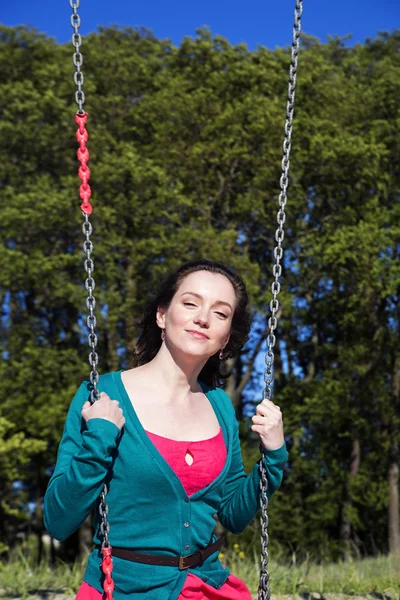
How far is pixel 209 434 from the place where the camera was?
2633 mm

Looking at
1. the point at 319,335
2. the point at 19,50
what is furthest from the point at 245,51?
the point at 319,335

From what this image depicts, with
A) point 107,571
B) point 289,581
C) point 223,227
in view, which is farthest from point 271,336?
point 223,227

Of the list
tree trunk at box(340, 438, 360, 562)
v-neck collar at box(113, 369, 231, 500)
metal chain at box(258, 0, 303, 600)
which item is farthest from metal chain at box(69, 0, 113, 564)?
tree trunk at box(340, 438, 360, 562)

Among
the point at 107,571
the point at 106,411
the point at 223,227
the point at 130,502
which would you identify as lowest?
the point at 107,571

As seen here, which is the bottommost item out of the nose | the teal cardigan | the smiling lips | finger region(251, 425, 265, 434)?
the teal cardigan

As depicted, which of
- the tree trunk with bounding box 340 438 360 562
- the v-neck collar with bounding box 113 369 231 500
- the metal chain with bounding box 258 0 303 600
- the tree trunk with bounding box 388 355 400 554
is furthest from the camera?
the tree trunk with bounding box 340 438 360 562

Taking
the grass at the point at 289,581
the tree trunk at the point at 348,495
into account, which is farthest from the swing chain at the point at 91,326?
the tree trunk at the point at 348,495

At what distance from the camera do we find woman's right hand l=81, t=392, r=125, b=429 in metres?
2.36

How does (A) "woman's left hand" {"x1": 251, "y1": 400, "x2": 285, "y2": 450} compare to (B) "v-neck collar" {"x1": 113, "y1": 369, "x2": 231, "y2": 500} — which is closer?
(B) "v-neck collar" {"x1": 113, "y1": 369, "x2": 231, "y2": 500}

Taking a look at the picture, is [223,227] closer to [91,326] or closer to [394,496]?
[394,496]

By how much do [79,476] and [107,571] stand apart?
301mm

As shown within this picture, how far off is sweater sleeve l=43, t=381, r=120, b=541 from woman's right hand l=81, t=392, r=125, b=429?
0.07ft

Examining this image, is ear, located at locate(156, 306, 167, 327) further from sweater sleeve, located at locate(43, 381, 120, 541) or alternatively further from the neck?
sweater sleeve, located at locate(43, 381, 120, 541)

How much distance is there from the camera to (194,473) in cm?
245
